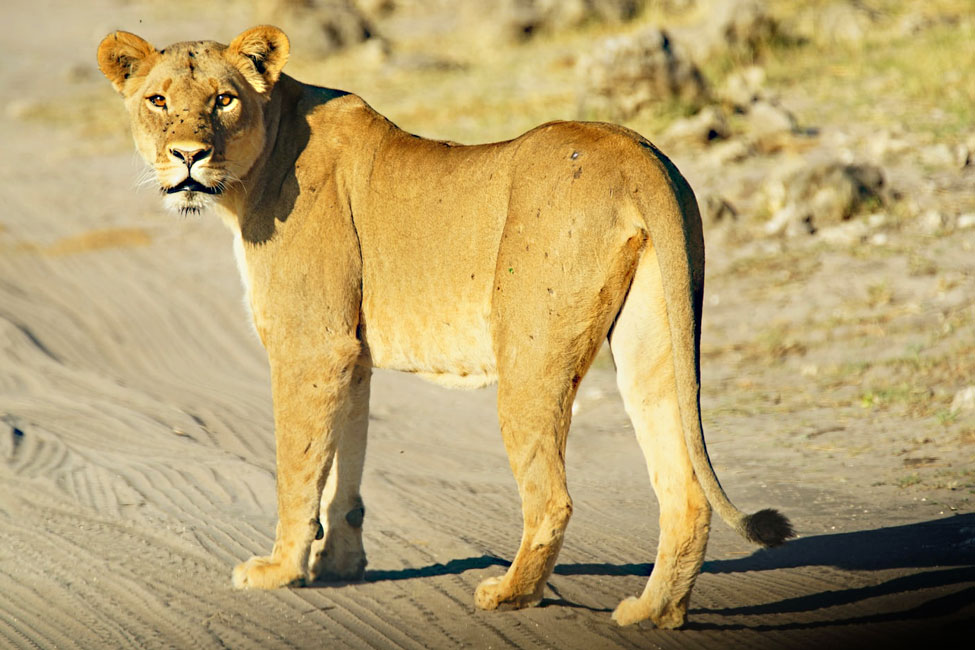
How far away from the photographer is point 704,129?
12.2 meters

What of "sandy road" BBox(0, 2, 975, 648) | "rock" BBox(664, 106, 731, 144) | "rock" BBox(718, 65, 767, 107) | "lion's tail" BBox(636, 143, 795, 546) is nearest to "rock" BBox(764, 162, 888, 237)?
"sandy road" BBox(0, 2, 975, 648)

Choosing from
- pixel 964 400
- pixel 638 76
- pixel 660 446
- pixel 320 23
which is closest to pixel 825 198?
pixel 964 400

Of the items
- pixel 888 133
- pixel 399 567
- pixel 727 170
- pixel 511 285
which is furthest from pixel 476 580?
pixel 888 133

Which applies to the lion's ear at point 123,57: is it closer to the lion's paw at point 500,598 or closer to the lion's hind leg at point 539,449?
the lion's hind leg at point 539,449

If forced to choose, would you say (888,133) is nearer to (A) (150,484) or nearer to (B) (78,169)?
(A) (150,484)

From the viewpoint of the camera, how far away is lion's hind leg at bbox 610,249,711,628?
4.15 meters

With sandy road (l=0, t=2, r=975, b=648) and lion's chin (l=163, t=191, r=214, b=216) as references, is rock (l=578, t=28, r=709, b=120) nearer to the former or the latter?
sandy road (l=0, t=2, r=975, b=648)

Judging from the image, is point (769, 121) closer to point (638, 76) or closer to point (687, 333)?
point (638, 76)

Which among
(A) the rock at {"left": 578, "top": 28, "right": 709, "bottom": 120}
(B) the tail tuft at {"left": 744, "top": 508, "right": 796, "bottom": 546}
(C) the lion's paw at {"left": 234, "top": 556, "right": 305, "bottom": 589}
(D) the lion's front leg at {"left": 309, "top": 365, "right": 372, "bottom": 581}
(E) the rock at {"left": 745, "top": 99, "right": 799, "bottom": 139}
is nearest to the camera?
(B) the tail tuft at {"left": 744, "top": 508, "right": 796, "bottom": 546}

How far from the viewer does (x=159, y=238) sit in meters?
12.3

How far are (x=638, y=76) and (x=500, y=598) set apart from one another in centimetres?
980

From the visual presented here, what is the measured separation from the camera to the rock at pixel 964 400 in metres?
Answer: 6.93

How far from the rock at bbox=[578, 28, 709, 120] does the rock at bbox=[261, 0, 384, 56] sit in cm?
735

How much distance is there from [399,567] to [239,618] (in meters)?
0.84
